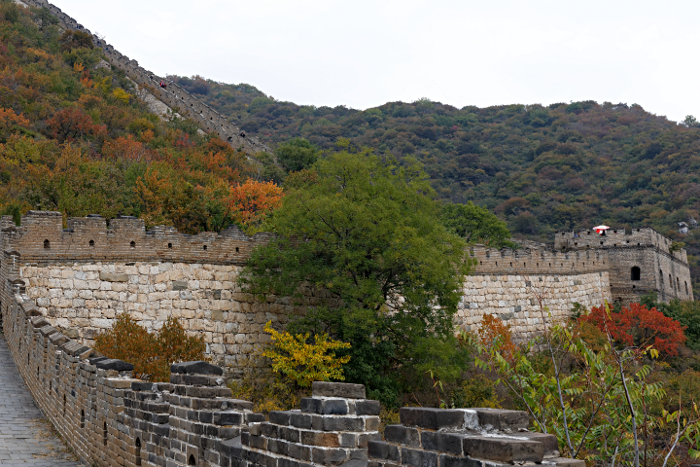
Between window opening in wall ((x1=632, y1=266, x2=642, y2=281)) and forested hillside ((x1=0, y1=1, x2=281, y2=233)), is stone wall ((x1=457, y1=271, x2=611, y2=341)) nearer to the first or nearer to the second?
window opening in wall ((x1=632, y1=266, x2=642, y2=281))

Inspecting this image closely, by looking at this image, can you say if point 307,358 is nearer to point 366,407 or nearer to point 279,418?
point 279,418

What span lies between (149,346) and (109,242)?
12.3 ft

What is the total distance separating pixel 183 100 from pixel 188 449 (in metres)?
54.2

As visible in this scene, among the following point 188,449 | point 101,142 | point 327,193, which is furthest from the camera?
point 101,142

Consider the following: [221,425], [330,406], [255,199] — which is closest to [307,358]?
[221,425]

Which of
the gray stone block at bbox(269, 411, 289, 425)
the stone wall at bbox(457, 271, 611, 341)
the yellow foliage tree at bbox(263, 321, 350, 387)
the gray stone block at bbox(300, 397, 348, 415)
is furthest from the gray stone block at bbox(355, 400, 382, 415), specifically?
the stone wall at bbox(457, 271, 611, 341)

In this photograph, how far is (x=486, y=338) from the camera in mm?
26922

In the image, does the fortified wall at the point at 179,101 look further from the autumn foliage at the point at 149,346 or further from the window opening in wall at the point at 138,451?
the window opening in wall at the point at 138,451

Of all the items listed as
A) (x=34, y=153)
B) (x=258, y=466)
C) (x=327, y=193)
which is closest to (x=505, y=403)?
(x=327, y=193)

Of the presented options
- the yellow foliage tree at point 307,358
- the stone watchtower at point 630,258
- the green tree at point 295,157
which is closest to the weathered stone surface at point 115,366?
the yellow foliage tree at point 307,358

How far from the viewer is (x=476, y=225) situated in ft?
136

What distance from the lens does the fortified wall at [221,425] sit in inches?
174

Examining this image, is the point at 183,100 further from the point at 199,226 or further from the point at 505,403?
the point at 505,403

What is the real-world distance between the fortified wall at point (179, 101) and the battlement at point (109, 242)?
1244 inches
